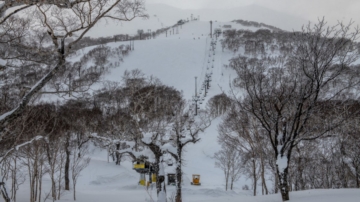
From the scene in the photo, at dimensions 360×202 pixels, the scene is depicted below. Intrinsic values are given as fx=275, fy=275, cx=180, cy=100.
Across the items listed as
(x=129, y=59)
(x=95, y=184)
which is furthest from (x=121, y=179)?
(x=129, y=59)

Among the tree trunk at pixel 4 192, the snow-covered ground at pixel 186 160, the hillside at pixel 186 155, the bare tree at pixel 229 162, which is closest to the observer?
the tree trunk at pixel 4 192

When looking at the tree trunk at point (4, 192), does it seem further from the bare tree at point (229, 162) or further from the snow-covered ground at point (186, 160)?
the bare tree at point (229, 162)

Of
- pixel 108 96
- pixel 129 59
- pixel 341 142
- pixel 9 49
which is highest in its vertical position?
pixel 129 59

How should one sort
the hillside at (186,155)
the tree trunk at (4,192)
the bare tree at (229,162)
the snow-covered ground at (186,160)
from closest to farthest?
the tree trunk at (4,192) < the snow-covered ground at (186,160) < the hillside at (186,155) < the bare tree at (229,162)

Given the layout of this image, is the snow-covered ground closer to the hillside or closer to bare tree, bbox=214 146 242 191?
the hillside

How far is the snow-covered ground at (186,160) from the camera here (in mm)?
18372

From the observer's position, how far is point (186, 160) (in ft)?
101

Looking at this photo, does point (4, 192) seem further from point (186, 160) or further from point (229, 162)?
point (186, 160)

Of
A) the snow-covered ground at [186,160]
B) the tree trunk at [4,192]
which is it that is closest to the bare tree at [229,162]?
the snow-covered ground at [186,160]

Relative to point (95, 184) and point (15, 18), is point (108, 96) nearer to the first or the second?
point (95, 184)

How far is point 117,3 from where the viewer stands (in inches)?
237

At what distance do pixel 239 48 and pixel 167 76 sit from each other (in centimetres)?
4081

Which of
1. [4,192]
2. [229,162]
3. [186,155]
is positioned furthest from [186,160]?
[4,192]

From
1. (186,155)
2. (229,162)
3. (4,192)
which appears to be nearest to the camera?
(4,192)
